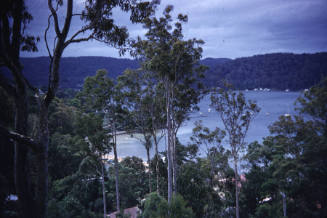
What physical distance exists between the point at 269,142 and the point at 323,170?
3.36 metres

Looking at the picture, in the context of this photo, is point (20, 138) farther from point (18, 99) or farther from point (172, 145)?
point (172, 145)

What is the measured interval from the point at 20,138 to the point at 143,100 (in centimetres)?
954

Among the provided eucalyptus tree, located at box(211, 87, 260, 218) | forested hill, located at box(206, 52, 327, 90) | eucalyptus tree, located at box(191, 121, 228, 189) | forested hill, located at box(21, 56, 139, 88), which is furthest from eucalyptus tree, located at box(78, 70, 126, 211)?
forested hill, located at box(206, 52, 327, 90)

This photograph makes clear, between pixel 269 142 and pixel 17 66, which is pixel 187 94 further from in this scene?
pixel 17 66

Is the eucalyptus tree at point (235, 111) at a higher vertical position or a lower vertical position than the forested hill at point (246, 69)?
lower

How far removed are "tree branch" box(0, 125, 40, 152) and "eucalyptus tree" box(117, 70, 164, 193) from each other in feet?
26.7

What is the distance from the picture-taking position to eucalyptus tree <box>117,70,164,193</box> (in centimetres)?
1172

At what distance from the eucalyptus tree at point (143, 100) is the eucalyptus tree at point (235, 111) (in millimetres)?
2795

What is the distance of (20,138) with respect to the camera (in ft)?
8.86

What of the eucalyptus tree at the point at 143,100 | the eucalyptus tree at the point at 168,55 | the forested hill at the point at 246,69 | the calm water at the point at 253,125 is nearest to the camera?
the eucalyptus tree at the point at 168,55

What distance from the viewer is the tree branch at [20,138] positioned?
2.60m

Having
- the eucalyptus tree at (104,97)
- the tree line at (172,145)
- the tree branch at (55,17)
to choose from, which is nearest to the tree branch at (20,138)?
the tree branch at (55,17)

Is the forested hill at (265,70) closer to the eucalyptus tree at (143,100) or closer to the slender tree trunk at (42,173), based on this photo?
the eucalyptus tree at (143,100)

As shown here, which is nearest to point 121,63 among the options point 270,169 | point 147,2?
point 270,169
